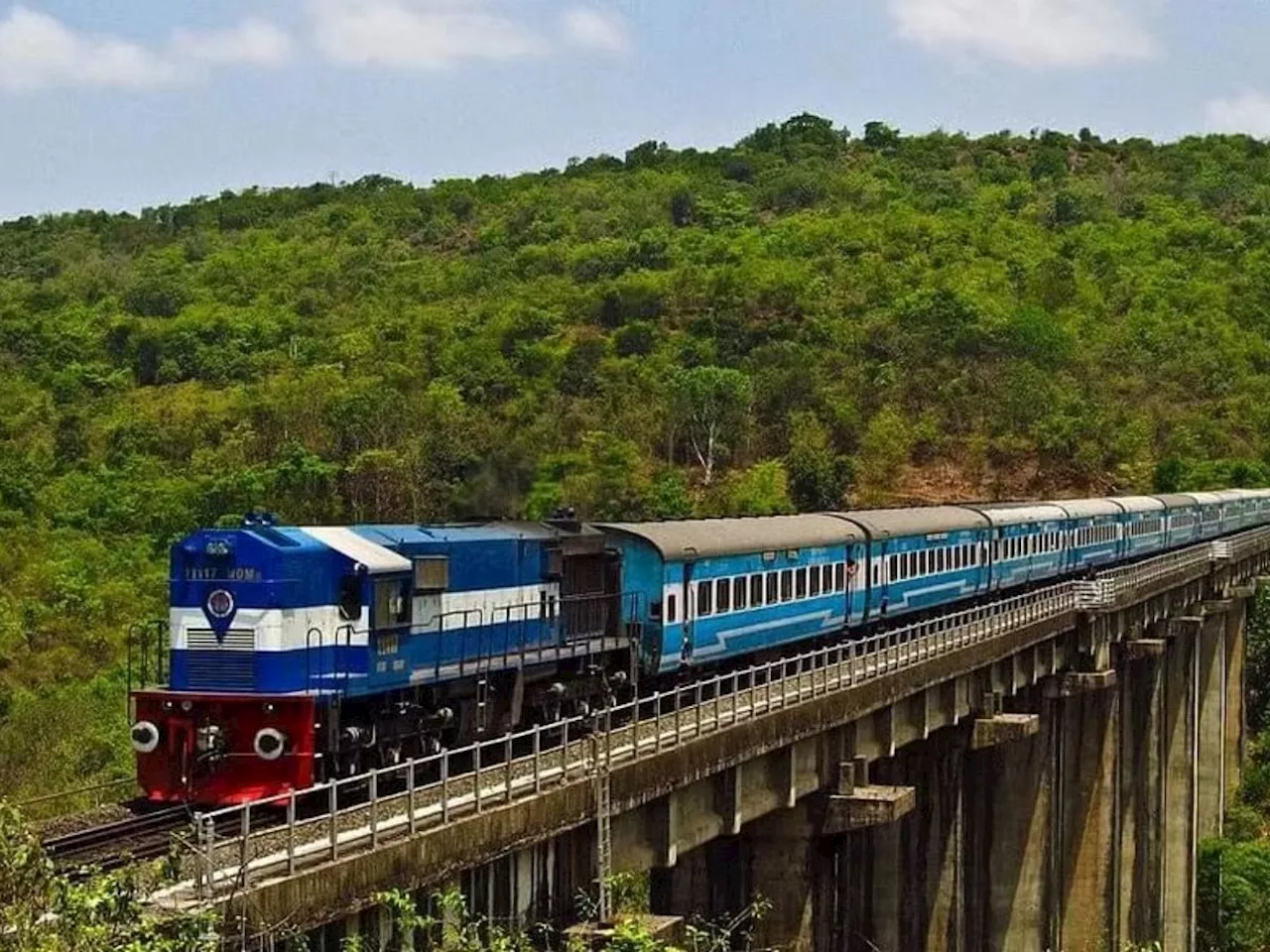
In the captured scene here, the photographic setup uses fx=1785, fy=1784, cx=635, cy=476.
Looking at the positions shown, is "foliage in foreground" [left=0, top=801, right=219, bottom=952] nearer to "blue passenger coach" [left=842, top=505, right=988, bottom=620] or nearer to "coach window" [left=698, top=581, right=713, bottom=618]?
"coach window" [left=698, top=581, right=713, bottom=618]

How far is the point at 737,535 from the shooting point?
2988 cm

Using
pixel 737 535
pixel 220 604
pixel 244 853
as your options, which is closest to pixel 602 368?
pixel 737 535

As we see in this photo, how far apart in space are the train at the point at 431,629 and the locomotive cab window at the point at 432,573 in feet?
0.07

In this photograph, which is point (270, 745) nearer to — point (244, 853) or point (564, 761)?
point (564, 761)

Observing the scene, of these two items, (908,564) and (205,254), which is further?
(205,254)

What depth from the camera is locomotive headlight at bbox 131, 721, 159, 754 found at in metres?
18.3

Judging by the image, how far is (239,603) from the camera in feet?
62.0

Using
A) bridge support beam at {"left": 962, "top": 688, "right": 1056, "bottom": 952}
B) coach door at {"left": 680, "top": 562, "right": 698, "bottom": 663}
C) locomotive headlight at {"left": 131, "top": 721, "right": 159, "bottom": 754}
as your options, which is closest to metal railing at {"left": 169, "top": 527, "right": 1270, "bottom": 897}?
coach door at {"left": 680, "top": 562, "right": 698, "bottom": 663}

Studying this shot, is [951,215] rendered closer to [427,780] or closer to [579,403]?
[579,403]

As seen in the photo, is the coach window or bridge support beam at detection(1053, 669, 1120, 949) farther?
bridge support beam at detection(1053, 669, 1120, 949)

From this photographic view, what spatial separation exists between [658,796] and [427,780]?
262 centimetres

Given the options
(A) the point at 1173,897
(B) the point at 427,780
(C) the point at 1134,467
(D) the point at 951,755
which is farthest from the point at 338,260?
(B) the point at 427,780

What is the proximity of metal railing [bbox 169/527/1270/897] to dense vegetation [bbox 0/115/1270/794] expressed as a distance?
1431cm

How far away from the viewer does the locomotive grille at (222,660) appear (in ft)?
61.1
